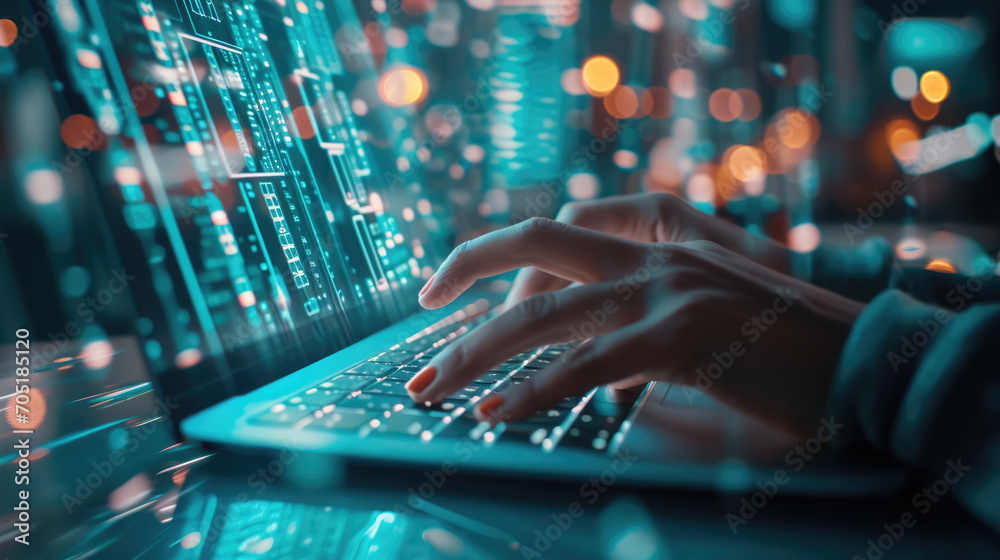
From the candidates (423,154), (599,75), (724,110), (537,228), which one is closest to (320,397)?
(537,228)

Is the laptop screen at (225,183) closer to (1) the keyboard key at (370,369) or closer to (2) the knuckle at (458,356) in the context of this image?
(1) the keyboard key at (370,369)

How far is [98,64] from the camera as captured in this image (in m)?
0.44

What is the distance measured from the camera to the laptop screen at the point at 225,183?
0.43 metres

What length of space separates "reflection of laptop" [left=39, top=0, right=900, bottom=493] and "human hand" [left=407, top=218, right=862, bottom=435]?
0.09 feet

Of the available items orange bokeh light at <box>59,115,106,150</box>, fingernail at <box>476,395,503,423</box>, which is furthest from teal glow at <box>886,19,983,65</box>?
orange bokeh light at <box>59,115,106,150</box>

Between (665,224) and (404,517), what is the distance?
0.58m

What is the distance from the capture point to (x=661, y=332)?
0.41 m

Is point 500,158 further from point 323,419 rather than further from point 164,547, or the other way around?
point 164,547

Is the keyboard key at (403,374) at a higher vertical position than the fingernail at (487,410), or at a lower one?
higher

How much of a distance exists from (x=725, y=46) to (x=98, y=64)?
5.90ft

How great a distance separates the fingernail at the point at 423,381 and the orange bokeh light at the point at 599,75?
139cm

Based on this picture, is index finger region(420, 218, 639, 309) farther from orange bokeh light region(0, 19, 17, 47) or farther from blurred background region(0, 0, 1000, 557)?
orange bokeh light region(0, 19, 17, 47)

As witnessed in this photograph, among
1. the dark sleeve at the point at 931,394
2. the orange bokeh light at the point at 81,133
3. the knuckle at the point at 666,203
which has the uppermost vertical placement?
the orange bokeh light at the point at 81,133

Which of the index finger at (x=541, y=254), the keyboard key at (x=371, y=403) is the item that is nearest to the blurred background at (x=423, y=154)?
the keyboard key at (x=371, y=403)
